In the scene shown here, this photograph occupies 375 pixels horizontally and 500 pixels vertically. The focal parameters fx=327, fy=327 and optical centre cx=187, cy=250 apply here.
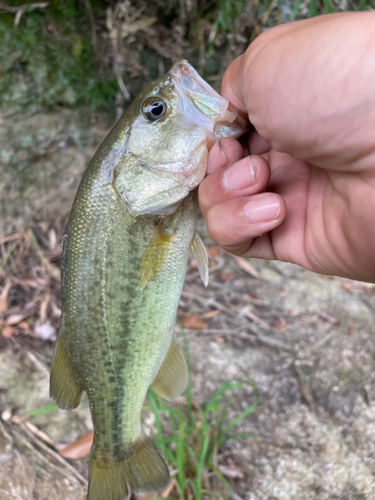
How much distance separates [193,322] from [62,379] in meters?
1.71

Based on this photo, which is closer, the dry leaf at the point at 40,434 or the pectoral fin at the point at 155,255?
the pectoral fin at the point at 155,255

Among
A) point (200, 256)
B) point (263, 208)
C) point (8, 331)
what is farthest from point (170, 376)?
point (8, 331)

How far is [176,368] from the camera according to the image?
171 cm

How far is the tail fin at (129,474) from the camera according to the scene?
1.52 meters

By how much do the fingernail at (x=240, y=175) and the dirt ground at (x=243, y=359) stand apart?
1.91 metres

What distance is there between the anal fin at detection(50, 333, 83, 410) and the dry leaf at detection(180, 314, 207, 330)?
1.63m

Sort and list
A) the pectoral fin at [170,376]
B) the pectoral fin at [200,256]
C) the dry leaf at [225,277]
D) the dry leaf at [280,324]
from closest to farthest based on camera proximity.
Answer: the pectoral fin at [200,256]
the pectoral fin at [170,376]
the dry leaf at [280,324]
the dry leaf at [225,277]

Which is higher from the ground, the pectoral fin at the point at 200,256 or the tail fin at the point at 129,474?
the pectoral fin at the point at 200,256

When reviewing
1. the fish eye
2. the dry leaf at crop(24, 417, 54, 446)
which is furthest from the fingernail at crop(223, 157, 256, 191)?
the dry leaf at crop(24, 417, 54, 446)

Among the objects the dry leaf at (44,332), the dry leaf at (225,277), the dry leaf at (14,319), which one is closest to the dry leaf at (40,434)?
the dry leaf at (44,332)

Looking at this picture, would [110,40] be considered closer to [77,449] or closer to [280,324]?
[280,324]

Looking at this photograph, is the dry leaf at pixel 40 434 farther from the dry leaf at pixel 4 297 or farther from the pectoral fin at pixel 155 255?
the pectoral fin at pixel 155 255

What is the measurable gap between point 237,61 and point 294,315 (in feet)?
8.67

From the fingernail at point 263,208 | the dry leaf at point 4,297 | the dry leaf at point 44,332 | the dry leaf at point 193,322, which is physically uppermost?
the fingernail at point 263,208
